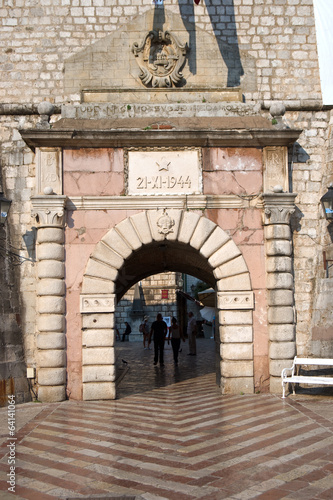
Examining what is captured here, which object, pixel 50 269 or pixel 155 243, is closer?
pixel 50 269

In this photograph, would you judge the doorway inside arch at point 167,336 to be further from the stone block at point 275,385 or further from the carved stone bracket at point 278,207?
the carved stone bracket at point 278,207

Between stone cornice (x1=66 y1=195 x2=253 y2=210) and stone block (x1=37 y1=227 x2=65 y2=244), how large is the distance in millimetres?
459

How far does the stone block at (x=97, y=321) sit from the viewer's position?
29.0 ft

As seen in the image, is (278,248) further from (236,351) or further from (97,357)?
(97,357)

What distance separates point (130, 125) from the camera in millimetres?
9250

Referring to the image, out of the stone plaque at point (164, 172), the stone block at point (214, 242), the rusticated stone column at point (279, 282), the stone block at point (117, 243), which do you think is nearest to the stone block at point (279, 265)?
the rusticated stone column at point (279, 282)

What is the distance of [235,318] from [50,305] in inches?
118

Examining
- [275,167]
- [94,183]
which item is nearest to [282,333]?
[275,167]

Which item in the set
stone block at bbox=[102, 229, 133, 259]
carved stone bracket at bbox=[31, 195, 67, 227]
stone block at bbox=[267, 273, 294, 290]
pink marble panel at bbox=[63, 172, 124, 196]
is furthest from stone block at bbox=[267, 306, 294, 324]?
carved stone bracket at bbox=[31, 195, 67, 227]

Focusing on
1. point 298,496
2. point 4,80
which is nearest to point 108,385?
point 298,496

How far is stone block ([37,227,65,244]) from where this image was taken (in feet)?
29.1

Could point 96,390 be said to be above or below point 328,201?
below

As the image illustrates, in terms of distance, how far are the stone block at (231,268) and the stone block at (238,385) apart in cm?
167

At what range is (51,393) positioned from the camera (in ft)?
28.2
